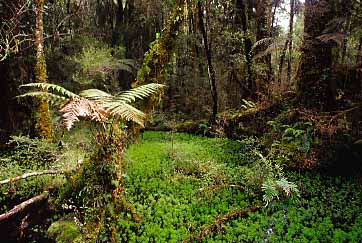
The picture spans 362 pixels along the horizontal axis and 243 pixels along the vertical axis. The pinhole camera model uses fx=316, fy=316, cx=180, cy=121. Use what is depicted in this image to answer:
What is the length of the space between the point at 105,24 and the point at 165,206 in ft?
46.9

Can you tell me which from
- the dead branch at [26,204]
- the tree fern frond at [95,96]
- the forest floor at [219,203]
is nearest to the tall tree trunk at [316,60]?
the forest floor at [219,203]

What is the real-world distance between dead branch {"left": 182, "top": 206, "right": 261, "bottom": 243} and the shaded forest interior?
0.02 m

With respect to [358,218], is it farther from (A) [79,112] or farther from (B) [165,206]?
(A) [79,112]

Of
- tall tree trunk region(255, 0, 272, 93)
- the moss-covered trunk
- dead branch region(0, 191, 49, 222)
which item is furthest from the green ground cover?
tall tree trunk region(255, 0, 272, 93)

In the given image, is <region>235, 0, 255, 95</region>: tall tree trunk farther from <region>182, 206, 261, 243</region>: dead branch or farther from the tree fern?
the tree fern

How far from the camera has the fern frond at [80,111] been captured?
3072 millimetres

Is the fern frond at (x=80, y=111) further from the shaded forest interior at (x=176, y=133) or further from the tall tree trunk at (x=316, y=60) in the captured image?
the tall tree trunk at (x=316, y=60)

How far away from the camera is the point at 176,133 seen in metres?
13.1

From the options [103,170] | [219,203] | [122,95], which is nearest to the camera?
[122,95]

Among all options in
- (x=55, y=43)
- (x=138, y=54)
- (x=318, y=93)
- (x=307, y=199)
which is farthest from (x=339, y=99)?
(x=138, y=54)

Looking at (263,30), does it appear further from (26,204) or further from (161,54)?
(26,204)

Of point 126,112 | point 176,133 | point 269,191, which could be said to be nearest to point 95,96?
point 126,112

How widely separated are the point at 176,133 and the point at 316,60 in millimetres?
6567

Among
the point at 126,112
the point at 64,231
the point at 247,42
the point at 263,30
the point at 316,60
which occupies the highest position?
the point at 263,30
